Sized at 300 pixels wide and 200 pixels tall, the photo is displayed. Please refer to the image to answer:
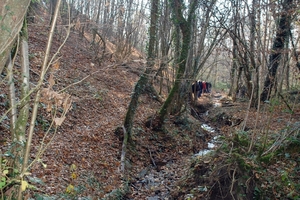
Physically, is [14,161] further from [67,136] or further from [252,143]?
[252,143]

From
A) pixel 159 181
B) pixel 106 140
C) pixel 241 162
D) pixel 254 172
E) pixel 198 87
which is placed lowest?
pixel 159 181

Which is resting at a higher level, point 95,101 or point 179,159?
point 95,101

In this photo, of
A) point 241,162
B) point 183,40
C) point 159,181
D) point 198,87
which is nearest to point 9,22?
point 241,162

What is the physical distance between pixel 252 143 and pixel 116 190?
11.0 ft

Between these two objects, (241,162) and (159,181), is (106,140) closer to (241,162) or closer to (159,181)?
(159,181)

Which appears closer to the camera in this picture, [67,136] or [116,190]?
[116,190]

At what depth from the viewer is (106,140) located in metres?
8.10

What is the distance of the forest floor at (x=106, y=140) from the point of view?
17.1ft

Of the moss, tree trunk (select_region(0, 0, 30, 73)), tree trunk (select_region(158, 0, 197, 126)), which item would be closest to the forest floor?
tree trunk (select_region(0, 0, 30, 73))

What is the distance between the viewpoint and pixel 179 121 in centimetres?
1184

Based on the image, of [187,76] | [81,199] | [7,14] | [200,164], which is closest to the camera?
[7,14]

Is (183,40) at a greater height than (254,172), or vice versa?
(183,40)

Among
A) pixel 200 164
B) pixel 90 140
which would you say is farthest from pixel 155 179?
pixel 90 140

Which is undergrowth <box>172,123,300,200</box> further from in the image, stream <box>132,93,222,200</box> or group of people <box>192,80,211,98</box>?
group of people <box>192,80,211,98</box>
